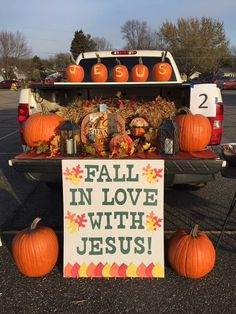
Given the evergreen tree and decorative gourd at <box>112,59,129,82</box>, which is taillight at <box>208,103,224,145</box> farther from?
the evergreen tree

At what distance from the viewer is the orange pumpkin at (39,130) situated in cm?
372

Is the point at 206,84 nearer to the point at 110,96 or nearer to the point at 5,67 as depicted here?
the point at 110,96

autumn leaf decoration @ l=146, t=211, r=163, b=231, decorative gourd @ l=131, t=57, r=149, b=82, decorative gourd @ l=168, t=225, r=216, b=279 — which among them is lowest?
decorative gourd @ l=168, t=225, r=216, b=279

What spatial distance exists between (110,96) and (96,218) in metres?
2.18

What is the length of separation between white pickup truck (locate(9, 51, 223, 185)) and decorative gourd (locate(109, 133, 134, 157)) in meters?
0.38

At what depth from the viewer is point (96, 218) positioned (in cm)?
321

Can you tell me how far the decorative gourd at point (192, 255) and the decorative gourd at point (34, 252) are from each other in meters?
1.08

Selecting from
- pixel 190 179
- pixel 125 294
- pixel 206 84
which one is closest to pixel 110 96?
pixel 206 84

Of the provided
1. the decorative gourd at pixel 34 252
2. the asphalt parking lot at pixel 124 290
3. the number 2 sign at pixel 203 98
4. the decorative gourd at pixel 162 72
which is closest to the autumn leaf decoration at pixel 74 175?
the decorative gourd at pixel 34 252

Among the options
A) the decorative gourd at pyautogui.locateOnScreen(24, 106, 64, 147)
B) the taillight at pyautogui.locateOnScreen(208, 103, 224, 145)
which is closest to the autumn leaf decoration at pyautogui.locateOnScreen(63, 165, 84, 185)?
the decorative gourd at pyautogui.locateOnScreen(24, 106, 64, 147)

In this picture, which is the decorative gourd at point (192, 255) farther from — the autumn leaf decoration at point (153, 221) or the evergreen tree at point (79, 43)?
the evergreen tree at point (79, 43)

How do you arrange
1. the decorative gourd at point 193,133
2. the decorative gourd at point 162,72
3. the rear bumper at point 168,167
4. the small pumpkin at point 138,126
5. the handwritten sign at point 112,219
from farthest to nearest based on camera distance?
1. the decorative gourd at point 162,72
2. the small pumpkin at point 138,126
3. the decorative gourd at point 193,133
4. the rear bumper at point 168,167
5. the handwritten sign at point 112,219

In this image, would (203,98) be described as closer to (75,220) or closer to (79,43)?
(75,220)

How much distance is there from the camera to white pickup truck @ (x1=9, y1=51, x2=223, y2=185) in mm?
3291
